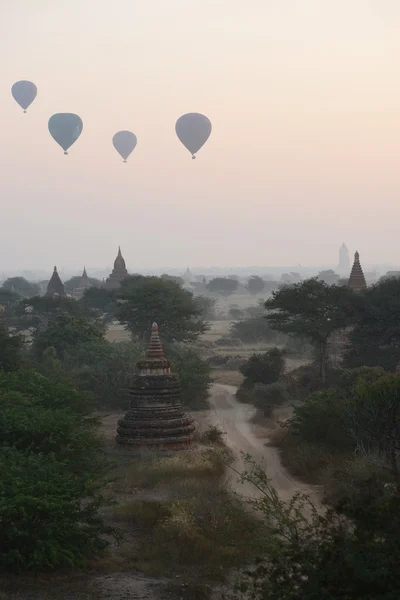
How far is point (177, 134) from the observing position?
207 ft

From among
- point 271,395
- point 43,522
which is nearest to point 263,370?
point 271,395

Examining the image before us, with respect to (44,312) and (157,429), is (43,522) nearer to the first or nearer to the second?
(157,429)

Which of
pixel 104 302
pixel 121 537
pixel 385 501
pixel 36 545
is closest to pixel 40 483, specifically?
pixel 36 545

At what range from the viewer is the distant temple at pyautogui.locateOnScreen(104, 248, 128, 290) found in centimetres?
9019

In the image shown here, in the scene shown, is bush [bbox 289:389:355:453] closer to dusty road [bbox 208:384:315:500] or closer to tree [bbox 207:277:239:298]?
dusty road [bbox 208:384:315:500]

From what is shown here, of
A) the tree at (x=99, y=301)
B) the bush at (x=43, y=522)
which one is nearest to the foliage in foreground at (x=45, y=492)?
the bush at (x=43, y=522)

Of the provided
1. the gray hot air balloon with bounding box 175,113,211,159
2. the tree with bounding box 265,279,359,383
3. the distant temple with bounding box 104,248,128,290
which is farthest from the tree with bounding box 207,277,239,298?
the tree with bounding box 265,279,359,383

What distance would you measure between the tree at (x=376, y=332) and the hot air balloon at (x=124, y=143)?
33619 millimetres

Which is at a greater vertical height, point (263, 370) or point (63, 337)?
point (63, 337)

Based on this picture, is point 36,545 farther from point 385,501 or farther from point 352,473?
point 352,473

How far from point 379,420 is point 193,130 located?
140 feet

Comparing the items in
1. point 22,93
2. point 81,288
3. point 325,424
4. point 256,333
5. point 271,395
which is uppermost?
point 22,93

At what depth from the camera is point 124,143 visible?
7169cm

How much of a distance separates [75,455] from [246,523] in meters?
4.67
